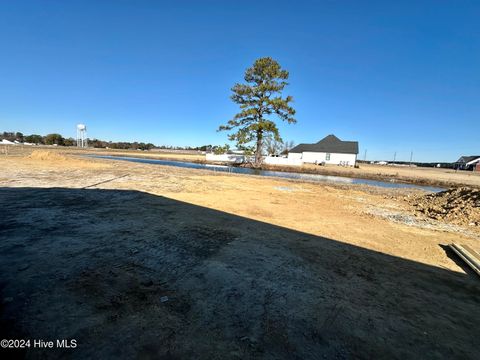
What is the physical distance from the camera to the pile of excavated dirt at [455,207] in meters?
8.35

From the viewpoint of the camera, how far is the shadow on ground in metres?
2.28

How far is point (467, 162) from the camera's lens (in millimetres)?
69938

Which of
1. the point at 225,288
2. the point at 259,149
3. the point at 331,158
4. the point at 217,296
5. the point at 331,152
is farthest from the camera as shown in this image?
the point at 331,152

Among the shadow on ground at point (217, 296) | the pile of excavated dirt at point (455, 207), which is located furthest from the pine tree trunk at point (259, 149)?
the shadow on ground at point (217, 296)

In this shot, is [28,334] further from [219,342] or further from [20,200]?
[20,200]

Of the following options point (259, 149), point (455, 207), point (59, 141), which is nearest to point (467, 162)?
point (259, 149)

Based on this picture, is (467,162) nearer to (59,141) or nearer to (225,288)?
(225,288)

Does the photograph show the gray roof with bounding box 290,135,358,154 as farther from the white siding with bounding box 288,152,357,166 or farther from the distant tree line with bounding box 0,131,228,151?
the distant tree line with bounding box 0,131,228,151

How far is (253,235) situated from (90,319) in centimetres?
363

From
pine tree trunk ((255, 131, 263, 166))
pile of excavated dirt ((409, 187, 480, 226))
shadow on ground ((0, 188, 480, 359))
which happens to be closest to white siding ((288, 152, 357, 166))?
pine tree trunk ((255, 131, 263, 166))

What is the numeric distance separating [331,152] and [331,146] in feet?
7.52

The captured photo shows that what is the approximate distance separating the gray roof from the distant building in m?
38.1

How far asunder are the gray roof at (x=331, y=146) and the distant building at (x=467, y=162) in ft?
125

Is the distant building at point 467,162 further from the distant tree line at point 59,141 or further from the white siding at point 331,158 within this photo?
the distant tree line at point 59,141
